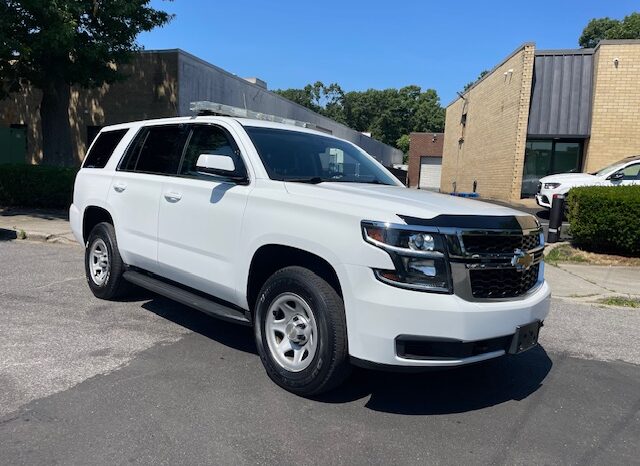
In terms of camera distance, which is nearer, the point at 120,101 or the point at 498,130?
the point at 120,101

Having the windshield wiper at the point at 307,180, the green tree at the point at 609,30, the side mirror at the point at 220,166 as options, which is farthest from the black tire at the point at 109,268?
the green tree at the point at 609,30

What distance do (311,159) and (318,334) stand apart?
1809 mm

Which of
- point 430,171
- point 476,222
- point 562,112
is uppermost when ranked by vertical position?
point 562,112

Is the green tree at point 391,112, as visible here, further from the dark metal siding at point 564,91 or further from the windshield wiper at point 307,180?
the windshield wiper at point 307,180

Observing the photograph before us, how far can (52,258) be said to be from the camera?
855cm

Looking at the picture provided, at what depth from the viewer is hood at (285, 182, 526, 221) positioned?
10.9 ft

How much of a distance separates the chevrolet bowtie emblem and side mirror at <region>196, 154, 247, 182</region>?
2.09 m

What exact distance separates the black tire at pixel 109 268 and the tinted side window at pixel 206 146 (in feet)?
4.49

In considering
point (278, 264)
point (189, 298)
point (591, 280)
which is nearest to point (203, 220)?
point (189, 298)

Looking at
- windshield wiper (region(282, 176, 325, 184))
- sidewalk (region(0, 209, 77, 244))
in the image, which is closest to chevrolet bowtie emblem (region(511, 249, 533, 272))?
windshield wiper (region(282, 176, 325, 184))

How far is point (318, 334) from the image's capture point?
137 inches

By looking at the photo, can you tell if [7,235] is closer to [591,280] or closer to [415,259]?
[415,259]

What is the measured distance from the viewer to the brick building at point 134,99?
16266 mm

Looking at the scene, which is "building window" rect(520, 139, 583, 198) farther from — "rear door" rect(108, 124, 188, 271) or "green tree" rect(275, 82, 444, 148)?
"green tree" rect(275, 82, 444, 148)
